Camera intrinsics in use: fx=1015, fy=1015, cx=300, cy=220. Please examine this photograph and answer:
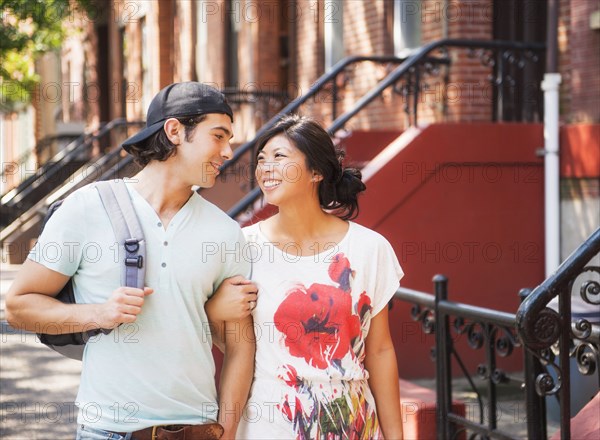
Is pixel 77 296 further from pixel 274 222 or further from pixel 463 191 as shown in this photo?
pixel 463 191

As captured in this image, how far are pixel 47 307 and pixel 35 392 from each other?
5570mm

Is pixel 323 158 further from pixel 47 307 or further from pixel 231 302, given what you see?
pixel 47 307

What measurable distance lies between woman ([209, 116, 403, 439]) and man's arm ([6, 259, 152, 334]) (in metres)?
0.42

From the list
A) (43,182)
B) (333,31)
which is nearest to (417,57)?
(333,31)

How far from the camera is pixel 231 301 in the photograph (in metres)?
3.43

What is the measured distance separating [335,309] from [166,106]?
917 mm

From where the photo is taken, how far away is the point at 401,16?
12.1m

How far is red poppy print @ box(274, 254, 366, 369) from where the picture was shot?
11.6 ft

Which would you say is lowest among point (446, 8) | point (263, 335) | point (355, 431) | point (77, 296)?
point (355, 431)

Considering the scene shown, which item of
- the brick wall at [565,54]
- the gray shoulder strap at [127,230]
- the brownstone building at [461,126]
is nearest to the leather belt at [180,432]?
the gray shoulder strap at [127,230]

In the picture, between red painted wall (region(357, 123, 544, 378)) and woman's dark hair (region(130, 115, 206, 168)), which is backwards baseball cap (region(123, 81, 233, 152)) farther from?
red painted wall (region(357, 123, 544, 378))

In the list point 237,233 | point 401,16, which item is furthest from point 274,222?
point 401,16

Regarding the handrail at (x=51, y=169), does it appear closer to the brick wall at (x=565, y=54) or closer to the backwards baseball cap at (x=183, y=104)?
the brick wall at (x=565, y=54)

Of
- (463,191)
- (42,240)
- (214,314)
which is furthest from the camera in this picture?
(463,191)
